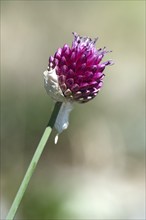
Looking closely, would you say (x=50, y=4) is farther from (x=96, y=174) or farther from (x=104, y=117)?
(x=96, y=174)

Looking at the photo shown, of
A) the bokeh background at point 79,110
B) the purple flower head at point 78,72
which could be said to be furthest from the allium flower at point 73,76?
the bokeh background at point 79,110

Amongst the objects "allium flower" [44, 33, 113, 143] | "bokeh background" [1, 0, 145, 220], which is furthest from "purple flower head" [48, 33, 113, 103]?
"bokeh background" [1, 0, 145, 220]

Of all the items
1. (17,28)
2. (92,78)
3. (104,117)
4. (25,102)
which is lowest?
(104,117)

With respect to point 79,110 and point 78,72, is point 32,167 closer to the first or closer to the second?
point 78,72

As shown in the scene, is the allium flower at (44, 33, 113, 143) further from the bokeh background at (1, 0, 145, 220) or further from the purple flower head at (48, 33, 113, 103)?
the bokeh background at (1, 0, 145, 220)

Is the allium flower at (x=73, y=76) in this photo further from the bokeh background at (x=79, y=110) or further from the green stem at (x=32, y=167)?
the bokeh background at (x=79, y=110)

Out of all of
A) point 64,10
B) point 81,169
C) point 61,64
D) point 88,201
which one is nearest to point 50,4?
point 64,10
